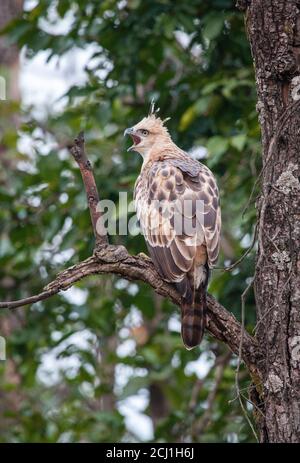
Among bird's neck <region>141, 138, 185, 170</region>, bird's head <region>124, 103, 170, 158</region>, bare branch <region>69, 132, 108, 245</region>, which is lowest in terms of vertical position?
bare branch <region>69, 132, 108, 245</region>

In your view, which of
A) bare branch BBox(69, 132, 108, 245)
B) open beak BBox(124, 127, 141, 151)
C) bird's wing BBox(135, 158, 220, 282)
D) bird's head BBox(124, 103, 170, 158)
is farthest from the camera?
open beak BBox(124, 127, 141, 151)

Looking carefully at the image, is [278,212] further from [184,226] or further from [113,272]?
[184,226]

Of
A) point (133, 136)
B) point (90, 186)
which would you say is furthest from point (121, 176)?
point (90, 186)

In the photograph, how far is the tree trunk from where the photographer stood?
4.30m

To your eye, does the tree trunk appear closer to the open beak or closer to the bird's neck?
the bird's neck

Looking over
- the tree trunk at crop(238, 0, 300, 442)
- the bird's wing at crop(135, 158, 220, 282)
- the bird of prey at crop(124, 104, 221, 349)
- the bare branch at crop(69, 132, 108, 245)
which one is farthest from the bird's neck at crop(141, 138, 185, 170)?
the tree trunk at crop(238, 0, 300, 442)

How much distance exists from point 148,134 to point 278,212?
8.61ft

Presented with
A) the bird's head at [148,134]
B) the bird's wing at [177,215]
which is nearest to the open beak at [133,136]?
the bird's head at [148,134]

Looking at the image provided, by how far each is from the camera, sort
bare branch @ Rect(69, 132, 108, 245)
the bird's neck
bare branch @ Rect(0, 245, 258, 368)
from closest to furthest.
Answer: bare branch @ Rect(0, 245, 258, 368) < bare branch @ Rect(69, 132, 108, 245) < the bird's neck

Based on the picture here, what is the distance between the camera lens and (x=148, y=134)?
6977mm

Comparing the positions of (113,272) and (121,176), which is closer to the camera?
(113,272)

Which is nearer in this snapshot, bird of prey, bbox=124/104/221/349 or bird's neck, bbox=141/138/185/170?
bird of prey, bbox=124/104/221/349

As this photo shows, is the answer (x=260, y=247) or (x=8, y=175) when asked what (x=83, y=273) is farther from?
(x=8, y=175)
